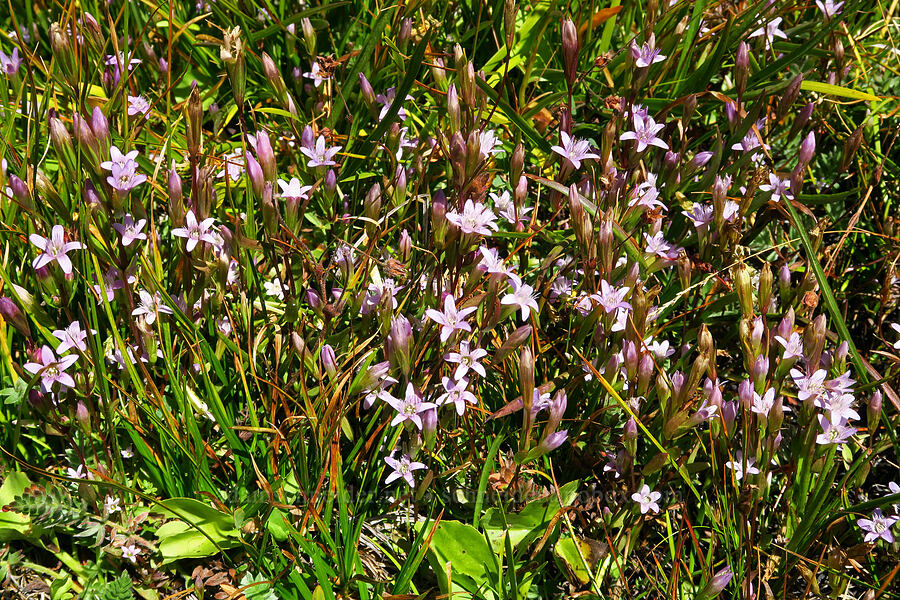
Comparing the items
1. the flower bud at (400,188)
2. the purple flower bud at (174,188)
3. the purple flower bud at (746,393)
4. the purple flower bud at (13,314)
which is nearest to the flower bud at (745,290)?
the purple flower bud at (746,393)

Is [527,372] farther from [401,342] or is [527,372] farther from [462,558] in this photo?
[462,558]

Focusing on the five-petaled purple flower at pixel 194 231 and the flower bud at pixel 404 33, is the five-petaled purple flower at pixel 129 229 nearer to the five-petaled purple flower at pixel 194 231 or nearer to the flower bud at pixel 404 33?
the five-petaled purple flower at pixel 194 231

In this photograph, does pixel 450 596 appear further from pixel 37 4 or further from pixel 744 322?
pixel 37 4

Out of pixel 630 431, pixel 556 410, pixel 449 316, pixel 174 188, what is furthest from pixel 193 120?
pixel 630 431

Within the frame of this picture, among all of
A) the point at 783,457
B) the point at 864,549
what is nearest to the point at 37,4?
the point at 783,457

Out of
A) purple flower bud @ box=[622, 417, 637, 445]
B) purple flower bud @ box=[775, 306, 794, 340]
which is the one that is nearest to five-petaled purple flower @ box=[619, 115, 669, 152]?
purple flower bud @ box=[775, 306, 794, 340]

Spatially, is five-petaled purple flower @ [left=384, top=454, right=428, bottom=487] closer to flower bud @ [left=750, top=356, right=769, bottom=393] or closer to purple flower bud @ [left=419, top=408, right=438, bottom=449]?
purple flower bud @ [left=419, top=408, right=438, bottom=449]
